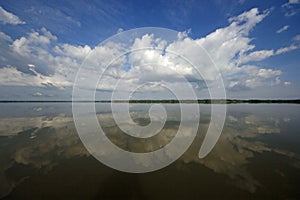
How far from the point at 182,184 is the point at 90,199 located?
8.49ft

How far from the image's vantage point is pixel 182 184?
4785 mm

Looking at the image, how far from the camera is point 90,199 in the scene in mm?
4129

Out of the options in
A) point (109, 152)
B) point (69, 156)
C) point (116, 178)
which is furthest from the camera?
point (109, 152)

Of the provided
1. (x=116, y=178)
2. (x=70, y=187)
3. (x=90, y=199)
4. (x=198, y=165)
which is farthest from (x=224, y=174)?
(x=70, y=187)

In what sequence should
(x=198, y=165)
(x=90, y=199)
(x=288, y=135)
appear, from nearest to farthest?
(x=90, y=199)
(x=198, y=165)
(x=288, y=135)

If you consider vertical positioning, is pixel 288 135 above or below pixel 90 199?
above

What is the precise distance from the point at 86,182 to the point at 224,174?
177 inches

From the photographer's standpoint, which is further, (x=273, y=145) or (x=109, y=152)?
(x=273, y=145)

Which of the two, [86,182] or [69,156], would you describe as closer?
[86,182]

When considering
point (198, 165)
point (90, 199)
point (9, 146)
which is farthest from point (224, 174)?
point (9, 146)

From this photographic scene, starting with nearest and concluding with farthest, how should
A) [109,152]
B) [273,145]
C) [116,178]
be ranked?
1. [116,178]
2. [109,152]
3. [273,145]

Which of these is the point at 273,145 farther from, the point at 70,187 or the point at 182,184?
the point at 70,187

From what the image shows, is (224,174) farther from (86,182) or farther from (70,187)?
(70,187)

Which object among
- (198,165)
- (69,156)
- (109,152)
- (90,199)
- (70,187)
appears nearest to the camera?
(90,199)
